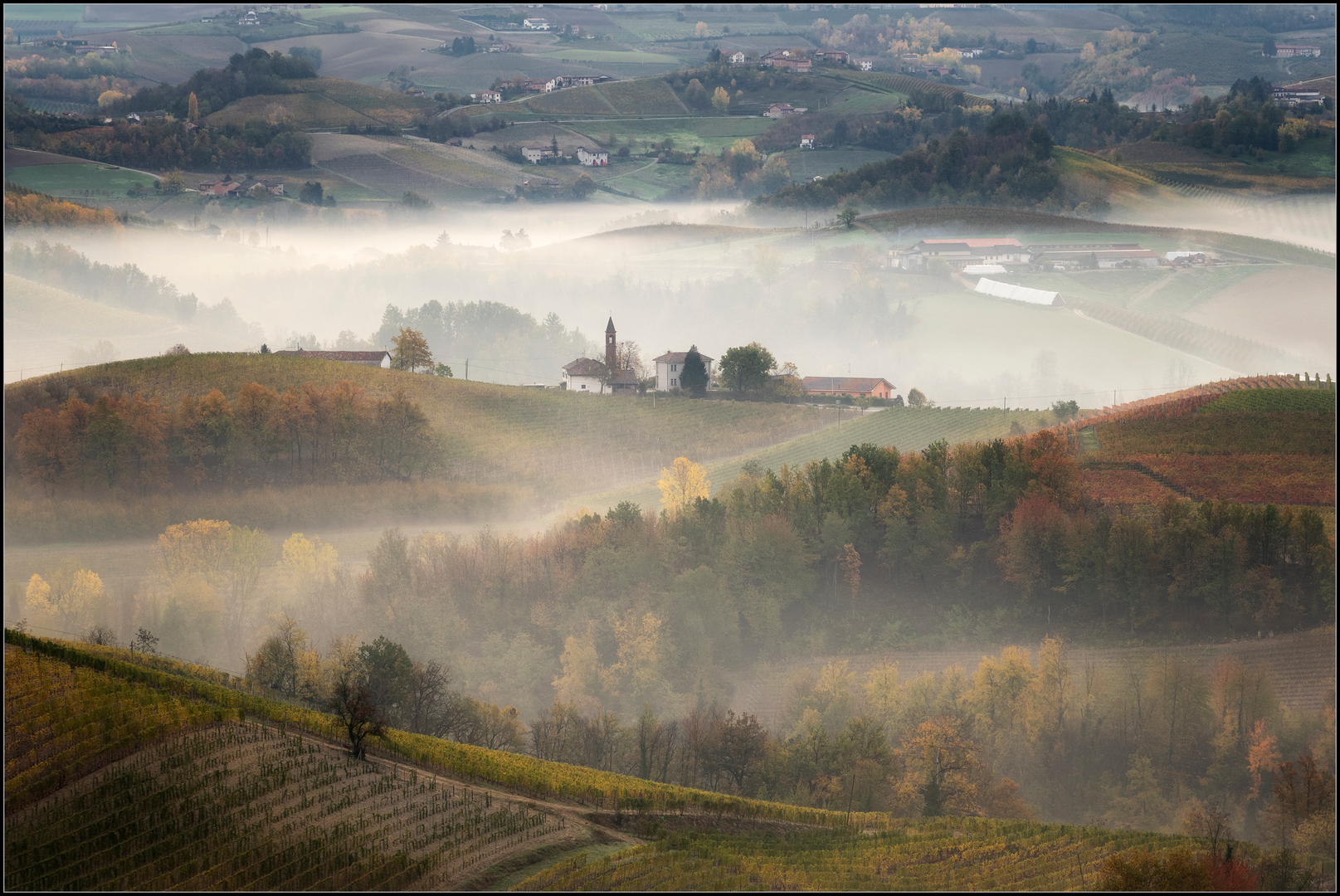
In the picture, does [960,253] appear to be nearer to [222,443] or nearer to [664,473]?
[664,473]

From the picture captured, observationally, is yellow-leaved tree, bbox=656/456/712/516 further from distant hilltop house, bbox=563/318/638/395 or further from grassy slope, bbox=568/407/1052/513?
distant hilltop house, bbox=563/318/638/395

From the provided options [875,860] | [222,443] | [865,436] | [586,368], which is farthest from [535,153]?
[875,860]

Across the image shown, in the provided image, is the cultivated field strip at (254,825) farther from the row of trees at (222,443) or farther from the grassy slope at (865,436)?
the row of trees at (222,443)

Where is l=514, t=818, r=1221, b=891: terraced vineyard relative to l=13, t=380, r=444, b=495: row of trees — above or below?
below

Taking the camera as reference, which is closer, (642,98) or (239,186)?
(239,186)

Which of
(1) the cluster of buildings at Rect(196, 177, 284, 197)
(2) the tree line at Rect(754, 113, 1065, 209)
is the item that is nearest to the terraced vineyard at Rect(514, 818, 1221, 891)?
(2) the tree line at Rect(754, 113, 1065, 209)

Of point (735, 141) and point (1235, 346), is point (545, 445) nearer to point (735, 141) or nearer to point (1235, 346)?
point (1235, 346)
